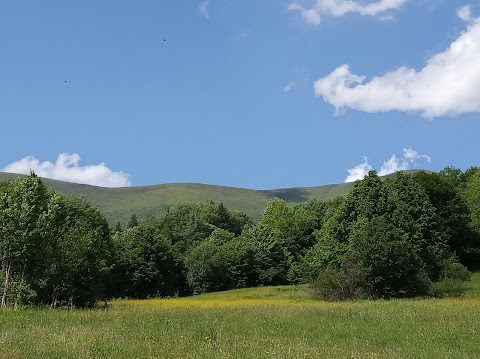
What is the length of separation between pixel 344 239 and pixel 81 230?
3036 centimetres

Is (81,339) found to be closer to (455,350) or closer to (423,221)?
(455,350)

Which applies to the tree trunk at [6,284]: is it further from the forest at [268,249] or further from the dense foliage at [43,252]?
the forest at [268,249]

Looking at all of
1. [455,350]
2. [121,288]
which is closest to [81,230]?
[455,350]

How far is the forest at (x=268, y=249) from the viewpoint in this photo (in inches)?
1230

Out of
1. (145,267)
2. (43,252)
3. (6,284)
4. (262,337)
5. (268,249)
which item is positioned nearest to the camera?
(262,337)

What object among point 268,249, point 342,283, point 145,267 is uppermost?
point 268,249

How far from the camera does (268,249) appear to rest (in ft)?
280

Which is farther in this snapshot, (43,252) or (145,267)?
(145,267)

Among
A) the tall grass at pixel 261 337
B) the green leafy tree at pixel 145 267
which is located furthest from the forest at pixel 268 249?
the tall grass at pixel 261 337

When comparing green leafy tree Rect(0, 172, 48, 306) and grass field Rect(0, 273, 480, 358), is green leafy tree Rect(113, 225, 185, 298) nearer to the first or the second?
green leafy tree Rect(0, 172, 48, 306)

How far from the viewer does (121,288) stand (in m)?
72.5

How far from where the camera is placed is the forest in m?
31.2

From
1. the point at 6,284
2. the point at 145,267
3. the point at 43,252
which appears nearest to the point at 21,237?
the point at 43,252

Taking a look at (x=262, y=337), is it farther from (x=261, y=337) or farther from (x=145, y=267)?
(x=145, y=267)
